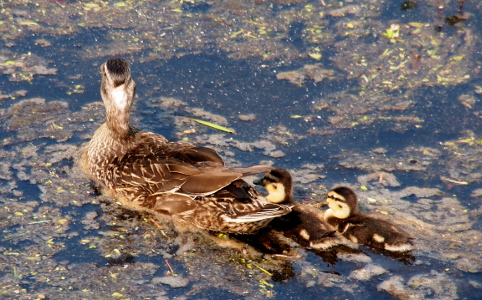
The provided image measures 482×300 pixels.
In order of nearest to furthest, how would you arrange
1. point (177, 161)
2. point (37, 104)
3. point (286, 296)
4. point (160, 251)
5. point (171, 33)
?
point (286, 296), point (160, 251), point (177, 161), point (37, 104), point (171, 33)

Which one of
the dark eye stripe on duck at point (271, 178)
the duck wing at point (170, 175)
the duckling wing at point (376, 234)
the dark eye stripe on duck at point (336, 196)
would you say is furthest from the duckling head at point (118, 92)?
the duckling wing at point (376, 234)

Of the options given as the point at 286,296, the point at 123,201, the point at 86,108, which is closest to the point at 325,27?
the point at 86,108

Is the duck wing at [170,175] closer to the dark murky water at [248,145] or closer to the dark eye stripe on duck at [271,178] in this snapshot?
the dark murky water at [248,145]

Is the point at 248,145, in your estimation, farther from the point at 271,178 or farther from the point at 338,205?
the point at 338,205

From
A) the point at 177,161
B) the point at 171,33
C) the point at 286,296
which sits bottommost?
the point at 286,296

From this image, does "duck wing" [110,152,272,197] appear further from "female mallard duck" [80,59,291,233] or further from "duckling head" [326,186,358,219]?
"duckling head" [326,186,358,219]

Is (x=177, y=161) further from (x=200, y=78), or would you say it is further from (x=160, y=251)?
(x=200, y=78)

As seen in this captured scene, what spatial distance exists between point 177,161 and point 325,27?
10.8 feet

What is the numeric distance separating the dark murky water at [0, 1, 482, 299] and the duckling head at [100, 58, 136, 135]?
0.58 m

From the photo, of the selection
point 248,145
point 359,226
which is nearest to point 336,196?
point 359,226

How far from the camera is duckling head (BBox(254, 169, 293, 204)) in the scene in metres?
5.15

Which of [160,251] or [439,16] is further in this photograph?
[439,16]

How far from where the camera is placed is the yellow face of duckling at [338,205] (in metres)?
5.00

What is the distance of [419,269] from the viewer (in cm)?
473
